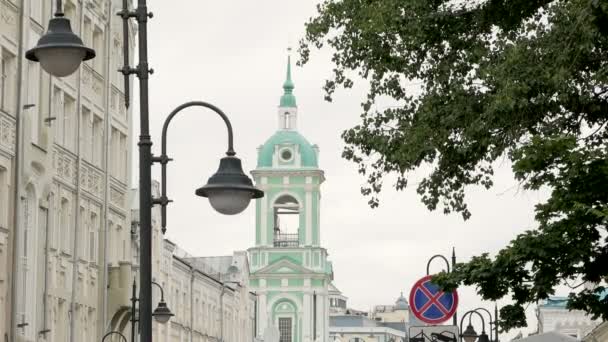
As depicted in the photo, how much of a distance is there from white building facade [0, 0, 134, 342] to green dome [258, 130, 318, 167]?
8558 centimetres

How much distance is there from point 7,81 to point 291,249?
100.0 m

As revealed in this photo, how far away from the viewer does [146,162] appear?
16.8 m

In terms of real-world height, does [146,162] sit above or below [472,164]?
below

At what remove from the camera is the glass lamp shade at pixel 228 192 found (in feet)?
53.1

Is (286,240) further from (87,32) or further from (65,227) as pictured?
(65,227)

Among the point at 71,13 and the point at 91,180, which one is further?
the point at 91,180

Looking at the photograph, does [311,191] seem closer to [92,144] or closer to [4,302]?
[92,144]

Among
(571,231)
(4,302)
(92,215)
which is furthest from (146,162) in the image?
(92,215)

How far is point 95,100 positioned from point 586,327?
47.7 m

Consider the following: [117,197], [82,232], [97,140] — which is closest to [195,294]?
[117,197]

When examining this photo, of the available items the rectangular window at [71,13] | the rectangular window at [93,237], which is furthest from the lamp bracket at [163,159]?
the rectangular window at [93,237]

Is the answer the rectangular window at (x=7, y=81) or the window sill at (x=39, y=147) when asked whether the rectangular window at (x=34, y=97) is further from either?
the rectangular window at (x=7, y=81)

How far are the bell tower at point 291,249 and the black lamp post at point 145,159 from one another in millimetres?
117656

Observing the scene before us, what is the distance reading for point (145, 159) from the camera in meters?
16.8
